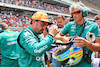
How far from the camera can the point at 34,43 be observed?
1240 millimetres

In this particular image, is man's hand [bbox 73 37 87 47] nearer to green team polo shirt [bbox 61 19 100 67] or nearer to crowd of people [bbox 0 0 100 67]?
crowd of people [bbox 0 0 100 67]

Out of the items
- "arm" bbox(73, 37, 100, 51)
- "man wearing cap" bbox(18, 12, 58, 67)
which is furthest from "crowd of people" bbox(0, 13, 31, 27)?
"arm" bbox(73, 37, 100, 51)

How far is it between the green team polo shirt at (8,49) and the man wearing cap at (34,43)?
4.93 ft

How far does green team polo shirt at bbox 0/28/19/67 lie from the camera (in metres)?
2.65

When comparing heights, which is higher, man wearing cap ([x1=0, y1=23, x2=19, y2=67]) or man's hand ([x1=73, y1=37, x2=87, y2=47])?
man's hand ([x1=73, y1=37, x2=87, y2=47])

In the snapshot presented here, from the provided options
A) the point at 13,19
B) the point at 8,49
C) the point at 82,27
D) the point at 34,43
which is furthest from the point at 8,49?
the point at 13,19

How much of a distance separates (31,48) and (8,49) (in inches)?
71.0

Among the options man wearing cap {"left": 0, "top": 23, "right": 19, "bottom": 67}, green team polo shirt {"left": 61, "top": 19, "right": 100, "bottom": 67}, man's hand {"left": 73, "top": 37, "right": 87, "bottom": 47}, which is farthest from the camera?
man wearing cap {"left": 0, "top": 23, "right": 19, "bottom": 67}

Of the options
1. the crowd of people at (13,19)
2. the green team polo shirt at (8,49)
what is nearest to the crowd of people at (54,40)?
the green team polo shirt at (8,49)

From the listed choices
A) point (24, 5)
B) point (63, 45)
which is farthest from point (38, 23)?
point (24, 5)

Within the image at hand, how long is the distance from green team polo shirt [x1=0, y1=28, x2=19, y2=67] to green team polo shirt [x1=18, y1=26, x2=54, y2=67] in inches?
59.3

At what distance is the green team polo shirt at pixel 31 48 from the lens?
3.99 feet

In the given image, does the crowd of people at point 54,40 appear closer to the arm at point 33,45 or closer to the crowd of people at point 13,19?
the arm at point 33,45

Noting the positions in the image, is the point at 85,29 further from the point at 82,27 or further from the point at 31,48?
the point at 31,48
